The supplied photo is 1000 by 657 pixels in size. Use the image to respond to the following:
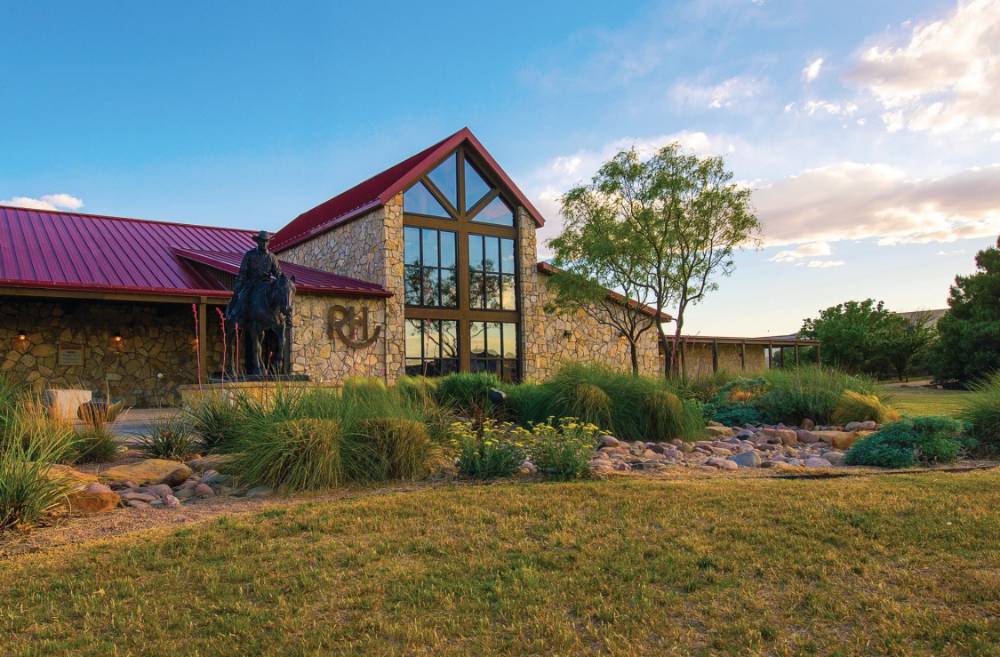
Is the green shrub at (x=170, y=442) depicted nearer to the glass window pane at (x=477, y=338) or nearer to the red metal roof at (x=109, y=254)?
the red metal roof at (x=109, y=254)

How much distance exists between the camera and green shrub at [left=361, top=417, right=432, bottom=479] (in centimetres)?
675

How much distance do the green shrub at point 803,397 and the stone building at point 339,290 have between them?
5.25m

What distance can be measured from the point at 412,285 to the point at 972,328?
73.3ft

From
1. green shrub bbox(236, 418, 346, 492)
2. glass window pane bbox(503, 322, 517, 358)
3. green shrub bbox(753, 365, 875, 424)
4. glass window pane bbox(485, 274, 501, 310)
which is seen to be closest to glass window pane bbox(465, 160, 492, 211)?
glass window pane bbox(485, 274, 501, 310)

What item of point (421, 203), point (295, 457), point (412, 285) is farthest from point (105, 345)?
point (295, 457)

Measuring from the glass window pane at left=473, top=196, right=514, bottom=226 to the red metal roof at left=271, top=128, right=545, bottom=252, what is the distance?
56 cm

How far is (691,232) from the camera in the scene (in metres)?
21.5

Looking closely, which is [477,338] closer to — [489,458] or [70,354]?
[70,354]

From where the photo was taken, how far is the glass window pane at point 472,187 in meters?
22.5

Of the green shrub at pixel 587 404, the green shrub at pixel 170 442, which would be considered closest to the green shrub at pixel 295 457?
the green shrub at pixel 170 442

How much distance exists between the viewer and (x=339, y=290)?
61.4 feet

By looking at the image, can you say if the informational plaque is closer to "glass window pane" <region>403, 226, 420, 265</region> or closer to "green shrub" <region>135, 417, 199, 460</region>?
"glass window pane" <region>403, 226, 420, 265</region>

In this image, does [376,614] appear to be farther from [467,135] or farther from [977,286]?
[977,286]

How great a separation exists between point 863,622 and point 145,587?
378 cm
